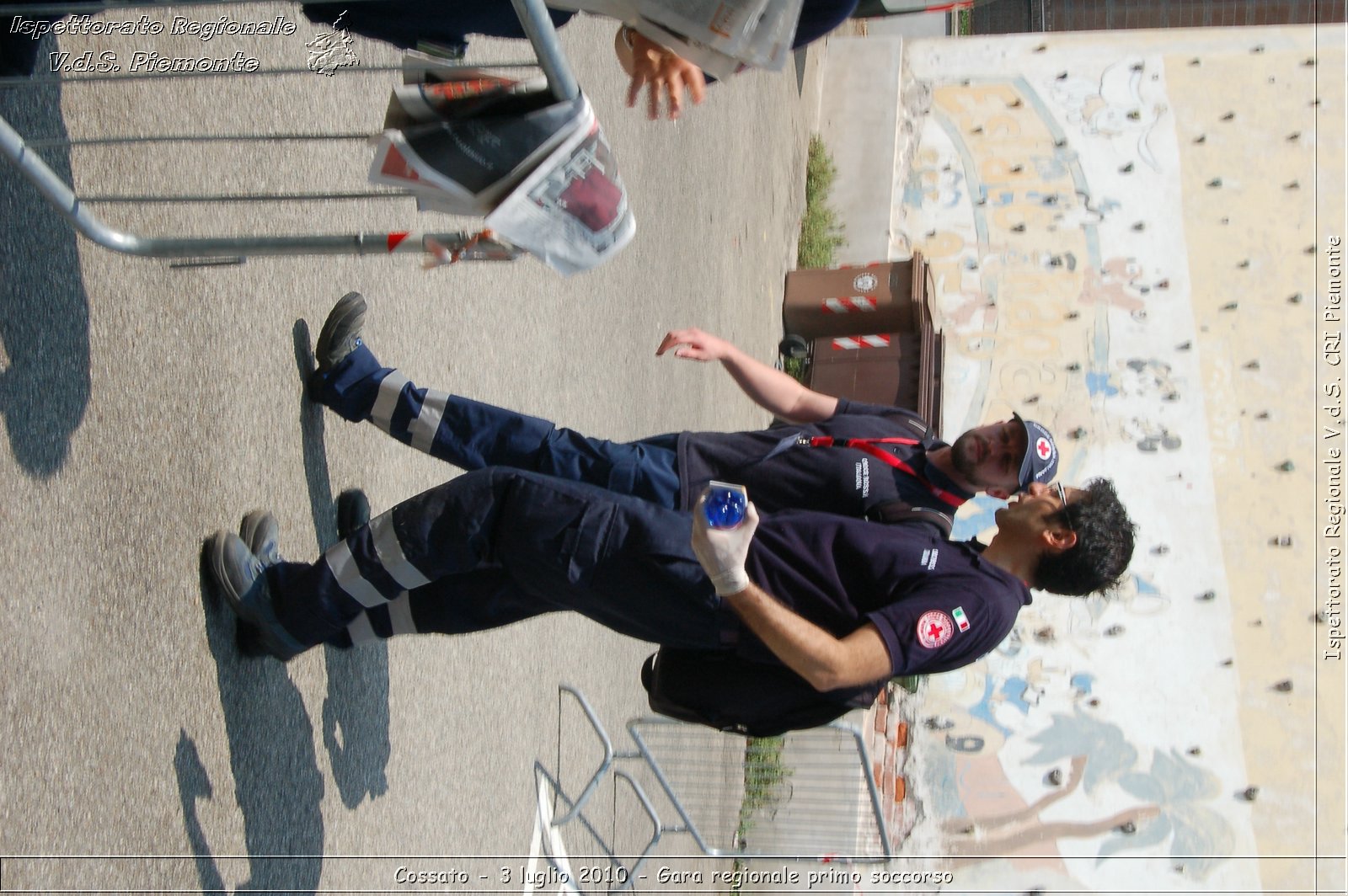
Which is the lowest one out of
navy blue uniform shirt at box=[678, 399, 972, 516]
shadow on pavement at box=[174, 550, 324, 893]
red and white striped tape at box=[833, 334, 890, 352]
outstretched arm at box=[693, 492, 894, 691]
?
shadow on pavement at box=[174, 550, 324, 893]

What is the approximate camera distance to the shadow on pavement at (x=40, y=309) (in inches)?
98.8

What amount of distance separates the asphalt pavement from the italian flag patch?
1952 millimetres

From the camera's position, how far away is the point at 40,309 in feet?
8.51

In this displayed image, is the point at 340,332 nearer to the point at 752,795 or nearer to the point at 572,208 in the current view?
the point at 572,208

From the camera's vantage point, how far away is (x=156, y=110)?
9.78 ft

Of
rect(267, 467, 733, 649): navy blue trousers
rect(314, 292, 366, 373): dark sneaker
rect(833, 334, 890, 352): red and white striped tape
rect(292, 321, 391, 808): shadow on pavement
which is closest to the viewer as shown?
rect(267, 467, 733, 649): navy blue trousers

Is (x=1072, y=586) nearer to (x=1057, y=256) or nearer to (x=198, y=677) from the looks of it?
(x=198, y=677)

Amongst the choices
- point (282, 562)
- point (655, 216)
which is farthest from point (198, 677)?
point (655, 216)

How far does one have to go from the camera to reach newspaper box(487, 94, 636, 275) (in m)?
2.12

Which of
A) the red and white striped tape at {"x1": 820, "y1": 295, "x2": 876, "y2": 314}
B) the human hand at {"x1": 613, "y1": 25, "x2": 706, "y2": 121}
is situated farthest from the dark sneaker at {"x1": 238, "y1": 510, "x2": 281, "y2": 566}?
the red and white striped tape at {"x1": 820, "y1": 295, "x2": 876, "y2": 314}

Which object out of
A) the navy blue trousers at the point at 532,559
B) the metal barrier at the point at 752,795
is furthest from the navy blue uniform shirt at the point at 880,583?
the metal barrier at the point at 752,795

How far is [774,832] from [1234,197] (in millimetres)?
6078

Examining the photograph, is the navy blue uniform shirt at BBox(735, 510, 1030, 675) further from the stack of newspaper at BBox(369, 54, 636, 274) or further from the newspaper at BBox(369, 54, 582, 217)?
the newspaper at BBox(369, 54, 582, 217)

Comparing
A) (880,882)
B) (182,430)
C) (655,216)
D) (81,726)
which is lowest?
(880,882)
